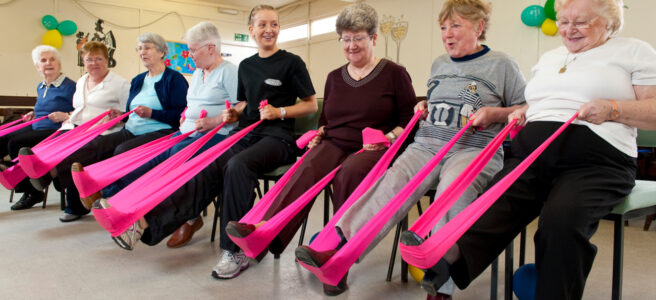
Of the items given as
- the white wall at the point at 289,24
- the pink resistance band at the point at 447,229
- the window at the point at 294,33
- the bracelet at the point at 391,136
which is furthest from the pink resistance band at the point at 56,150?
the window at the point at 294,33

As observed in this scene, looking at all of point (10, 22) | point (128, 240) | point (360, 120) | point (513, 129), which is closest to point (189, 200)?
point (128, 240)

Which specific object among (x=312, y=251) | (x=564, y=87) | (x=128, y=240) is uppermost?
(x=564, y=87)

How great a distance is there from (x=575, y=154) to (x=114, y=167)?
2.08m

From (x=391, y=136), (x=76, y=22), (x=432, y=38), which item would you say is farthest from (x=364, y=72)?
(x=76, y=22)

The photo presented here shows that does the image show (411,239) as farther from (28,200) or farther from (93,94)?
(28,200)

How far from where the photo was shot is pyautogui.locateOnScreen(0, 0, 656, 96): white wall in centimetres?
654

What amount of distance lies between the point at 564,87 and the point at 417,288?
100 centimetres

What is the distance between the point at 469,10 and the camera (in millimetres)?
1943

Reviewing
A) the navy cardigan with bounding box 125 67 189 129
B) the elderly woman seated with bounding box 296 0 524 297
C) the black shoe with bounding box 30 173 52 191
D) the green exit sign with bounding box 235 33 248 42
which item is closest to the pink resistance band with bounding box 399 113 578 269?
the elderly woman seated with bounding box 296 0 524 297

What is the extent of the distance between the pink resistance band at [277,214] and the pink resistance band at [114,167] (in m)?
0.85

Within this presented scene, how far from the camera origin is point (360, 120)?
2.23 m

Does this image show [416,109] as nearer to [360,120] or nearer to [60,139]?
[360,120]

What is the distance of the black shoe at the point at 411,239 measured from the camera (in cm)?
127

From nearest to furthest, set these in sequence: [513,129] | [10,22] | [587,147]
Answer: [587,147] → [513,129] → [10,22]
